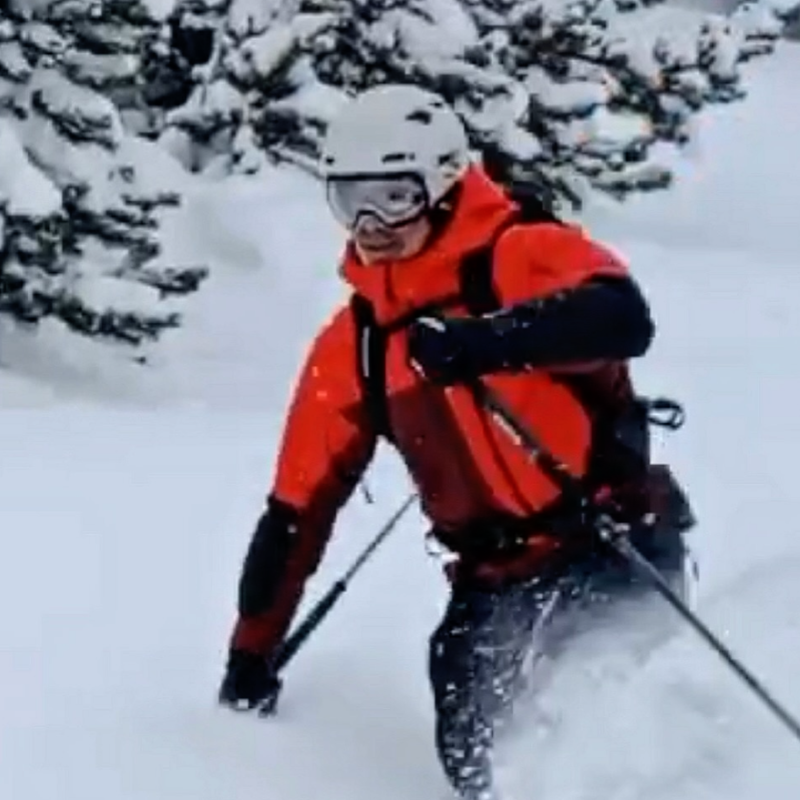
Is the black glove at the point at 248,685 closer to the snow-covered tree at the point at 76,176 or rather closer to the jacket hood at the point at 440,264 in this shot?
the jacket hood at the point at 440,264

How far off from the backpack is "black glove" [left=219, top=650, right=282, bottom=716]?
26.9 inches

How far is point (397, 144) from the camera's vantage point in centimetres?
528

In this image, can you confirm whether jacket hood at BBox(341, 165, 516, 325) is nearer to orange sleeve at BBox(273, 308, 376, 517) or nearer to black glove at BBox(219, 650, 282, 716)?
orange sleeve at BBox(273, 308, 376, 517)

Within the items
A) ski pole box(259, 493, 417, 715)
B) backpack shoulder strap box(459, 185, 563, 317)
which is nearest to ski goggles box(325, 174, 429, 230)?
backpack shoulder strap box(459, 185, 563, 317)

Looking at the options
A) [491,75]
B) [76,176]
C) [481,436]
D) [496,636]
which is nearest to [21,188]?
[76,176]

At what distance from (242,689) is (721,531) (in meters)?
2.87

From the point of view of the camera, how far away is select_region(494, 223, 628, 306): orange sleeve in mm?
5184

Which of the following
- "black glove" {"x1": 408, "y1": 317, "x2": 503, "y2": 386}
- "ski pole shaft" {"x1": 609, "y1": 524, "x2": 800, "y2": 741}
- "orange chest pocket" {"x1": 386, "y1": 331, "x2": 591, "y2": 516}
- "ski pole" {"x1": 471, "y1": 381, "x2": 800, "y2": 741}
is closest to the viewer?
"black glove" {"x1": 408, "y1": 317, "x2": 503, "y2": 386}

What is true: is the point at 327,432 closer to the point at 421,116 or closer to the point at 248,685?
the point at 248,685

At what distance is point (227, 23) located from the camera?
12.2m

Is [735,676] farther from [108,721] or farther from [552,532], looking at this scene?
[108,721]

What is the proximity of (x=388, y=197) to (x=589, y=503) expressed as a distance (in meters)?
0.82

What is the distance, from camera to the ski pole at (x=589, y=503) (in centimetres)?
518

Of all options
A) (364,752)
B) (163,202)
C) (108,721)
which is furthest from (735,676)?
(163,202)
